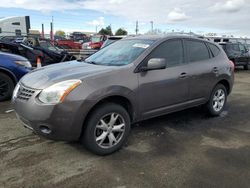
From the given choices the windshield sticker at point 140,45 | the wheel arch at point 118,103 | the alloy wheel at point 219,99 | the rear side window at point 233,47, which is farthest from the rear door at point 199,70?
the rear side window at point 233,47

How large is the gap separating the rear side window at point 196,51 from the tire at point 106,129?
1.91 metres

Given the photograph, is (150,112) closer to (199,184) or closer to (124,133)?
(124,133)

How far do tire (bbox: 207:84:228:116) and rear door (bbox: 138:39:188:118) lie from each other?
96 centimetres

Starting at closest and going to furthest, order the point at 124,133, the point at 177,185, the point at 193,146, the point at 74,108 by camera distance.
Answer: the point at 177,185, the point at 74,108, the point at 124,133, the point at 193,146

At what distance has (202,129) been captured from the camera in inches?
205

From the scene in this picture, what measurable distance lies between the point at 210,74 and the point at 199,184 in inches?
108

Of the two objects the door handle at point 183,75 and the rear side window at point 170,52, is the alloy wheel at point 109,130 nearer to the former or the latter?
the rear side window at point 170,52

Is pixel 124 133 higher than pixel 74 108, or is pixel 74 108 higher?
pixel 74 108

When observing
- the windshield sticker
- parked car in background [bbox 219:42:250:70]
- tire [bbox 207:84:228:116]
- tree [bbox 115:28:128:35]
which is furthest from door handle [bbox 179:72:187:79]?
tree [bbox 115:28:128:35]

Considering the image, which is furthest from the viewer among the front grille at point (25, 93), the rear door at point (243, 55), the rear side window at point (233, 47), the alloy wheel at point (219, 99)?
the rear door at point (243, 55)

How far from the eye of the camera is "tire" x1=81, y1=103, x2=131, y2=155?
12.2 feet

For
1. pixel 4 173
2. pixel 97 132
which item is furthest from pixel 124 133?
pixel 4 173

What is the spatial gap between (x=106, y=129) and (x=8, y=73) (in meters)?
4.17

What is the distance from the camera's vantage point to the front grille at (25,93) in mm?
3707
